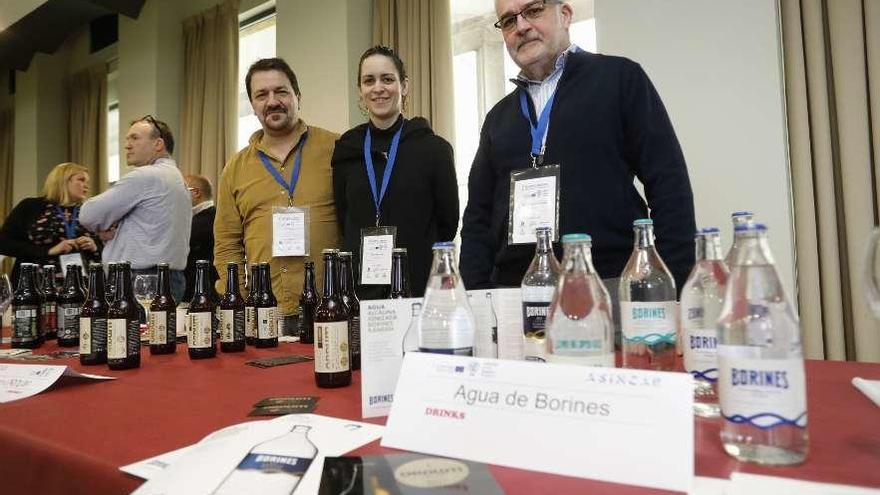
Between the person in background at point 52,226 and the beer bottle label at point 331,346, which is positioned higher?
the person in background at point 52,226

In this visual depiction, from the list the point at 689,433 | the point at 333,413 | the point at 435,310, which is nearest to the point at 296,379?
the point at 333,413

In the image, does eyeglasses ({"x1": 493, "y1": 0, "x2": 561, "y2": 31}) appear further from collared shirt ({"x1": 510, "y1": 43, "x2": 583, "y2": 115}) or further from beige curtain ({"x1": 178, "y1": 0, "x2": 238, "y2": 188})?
beige curtain ({"x1": 178, "y1": 0, "x2": 238, "y2": 188})

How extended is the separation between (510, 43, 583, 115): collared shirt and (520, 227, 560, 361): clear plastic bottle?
0.81 meters

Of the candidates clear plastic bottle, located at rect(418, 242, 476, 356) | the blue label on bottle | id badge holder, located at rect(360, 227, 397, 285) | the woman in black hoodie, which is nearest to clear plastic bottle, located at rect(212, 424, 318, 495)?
the blue label on bottle

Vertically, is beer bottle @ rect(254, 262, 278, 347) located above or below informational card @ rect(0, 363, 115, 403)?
above

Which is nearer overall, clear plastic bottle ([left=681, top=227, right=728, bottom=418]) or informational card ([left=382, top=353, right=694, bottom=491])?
informational card ([left=382, top=353, right=694, bottom=491])

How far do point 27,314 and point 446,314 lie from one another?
1.74m

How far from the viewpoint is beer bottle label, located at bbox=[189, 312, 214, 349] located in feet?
4.62

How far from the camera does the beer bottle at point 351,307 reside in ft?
3.88

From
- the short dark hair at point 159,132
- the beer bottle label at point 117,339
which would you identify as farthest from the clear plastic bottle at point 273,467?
the short dark hair at point 159,132

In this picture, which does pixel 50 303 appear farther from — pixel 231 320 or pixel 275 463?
pixel 275 463

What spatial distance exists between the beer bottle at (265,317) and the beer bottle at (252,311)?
0.04 feet

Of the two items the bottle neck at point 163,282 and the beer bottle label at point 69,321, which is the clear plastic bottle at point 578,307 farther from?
the beer bottle label at point 69,321

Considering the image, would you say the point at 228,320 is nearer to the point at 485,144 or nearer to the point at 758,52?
the point at 485,144
